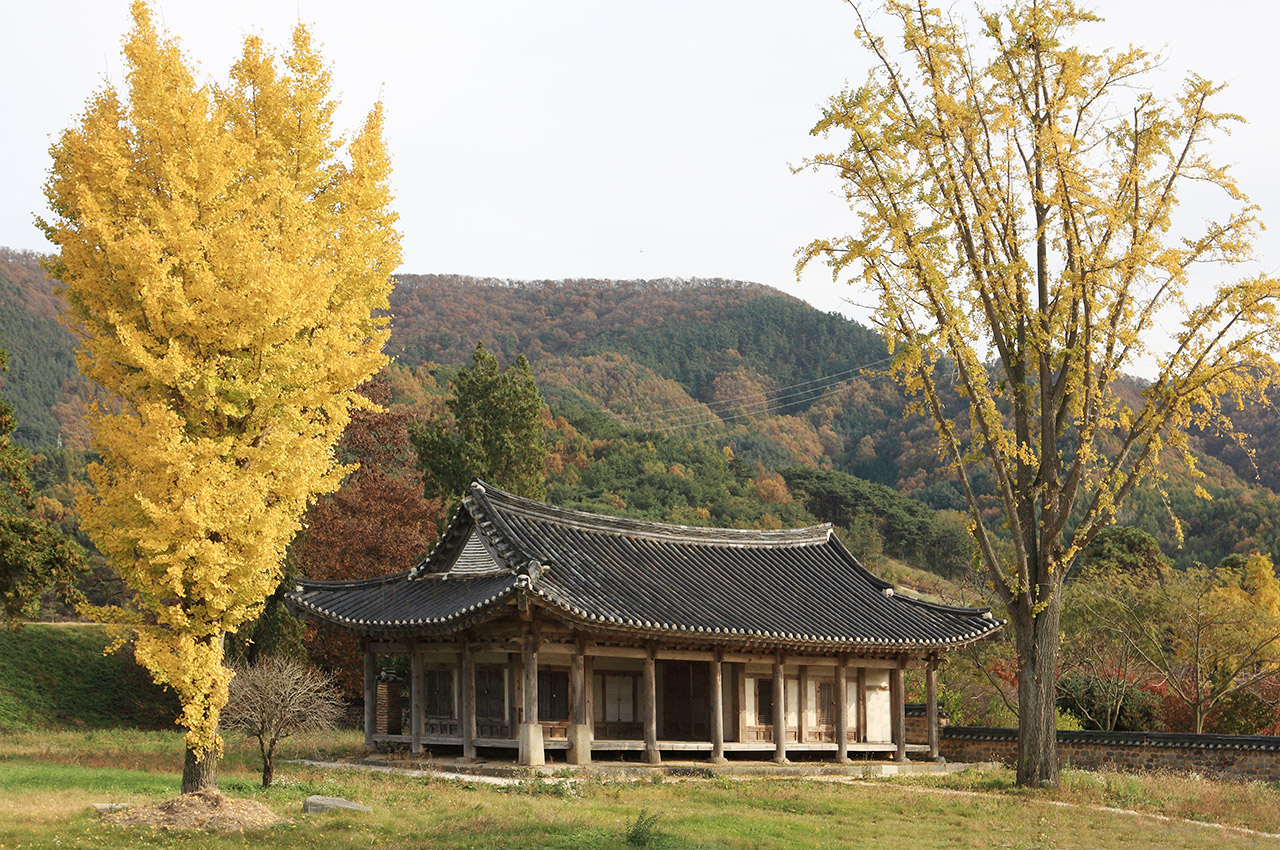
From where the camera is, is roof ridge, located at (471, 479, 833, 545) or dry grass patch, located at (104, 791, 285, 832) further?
roof ridge, located at (471, 479, 833, 545)

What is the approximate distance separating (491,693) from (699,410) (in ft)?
248

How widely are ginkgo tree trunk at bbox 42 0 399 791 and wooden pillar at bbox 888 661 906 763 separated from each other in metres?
18.6

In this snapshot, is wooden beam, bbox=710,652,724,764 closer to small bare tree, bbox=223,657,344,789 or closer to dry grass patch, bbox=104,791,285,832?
small bare tree, bbox=223,657,344,789

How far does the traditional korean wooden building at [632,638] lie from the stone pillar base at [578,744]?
41 millimetres

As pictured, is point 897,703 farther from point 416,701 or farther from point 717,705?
point 416,701

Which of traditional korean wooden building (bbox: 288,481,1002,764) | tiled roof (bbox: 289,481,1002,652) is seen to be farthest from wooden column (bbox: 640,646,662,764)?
tiled roof (bbox: 289,481,1002,652)

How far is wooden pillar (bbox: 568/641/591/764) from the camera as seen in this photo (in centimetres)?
2158

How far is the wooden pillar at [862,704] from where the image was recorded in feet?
91.5

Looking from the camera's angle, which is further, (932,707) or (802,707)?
(932,707)

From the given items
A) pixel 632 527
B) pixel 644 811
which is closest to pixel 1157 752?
pixel 632 527

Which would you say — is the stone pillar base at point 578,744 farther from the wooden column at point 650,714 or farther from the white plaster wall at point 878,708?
the white plaster wall at point 878,708

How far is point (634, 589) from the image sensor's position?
77.6 feet

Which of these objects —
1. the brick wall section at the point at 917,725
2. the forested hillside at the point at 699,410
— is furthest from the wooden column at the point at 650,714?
the forested hillside at the point at 699,410

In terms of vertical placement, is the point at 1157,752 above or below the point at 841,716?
below
